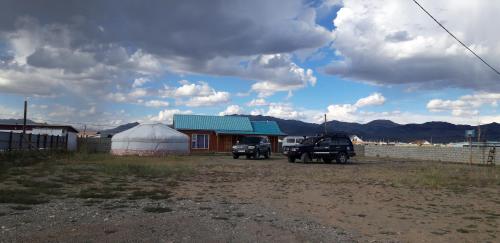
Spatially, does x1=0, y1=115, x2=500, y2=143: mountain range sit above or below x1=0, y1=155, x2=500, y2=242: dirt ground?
above

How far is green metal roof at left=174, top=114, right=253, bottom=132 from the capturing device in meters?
52.5

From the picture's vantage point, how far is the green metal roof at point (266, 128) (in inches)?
2173

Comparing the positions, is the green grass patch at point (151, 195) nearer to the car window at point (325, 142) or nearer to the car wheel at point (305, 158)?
the car wheel at point (305, 158)

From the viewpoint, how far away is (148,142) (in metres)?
41.6

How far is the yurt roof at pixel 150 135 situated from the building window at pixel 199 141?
23.6ft

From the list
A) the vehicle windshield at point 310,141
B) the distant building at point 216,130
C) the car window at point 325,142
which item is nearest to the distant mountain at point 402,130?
the distant building at point 216,130

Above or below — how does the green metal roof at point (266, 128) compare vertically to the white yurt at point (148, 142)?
above

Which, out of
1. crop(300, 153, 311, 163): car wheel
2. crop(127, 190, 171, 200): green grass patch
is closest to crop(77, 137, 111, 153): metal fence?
crop(300, 153, 311, 163): car wheel

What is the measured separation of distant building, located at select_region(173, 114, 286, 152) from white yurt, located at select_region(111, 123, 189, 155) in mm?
8113

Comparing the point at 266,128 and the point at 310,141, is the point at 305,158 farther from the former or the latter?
the point at 266,128

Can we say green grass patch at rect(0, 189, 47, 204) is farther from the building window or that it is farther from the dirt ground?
the building window

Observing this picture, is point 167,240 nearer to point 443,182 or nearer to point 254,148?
point 443,182

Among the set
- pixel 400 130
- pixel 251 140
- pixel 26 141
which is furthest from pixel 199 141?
pixel 400 130

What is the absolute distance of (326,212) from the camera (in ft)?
35.4
